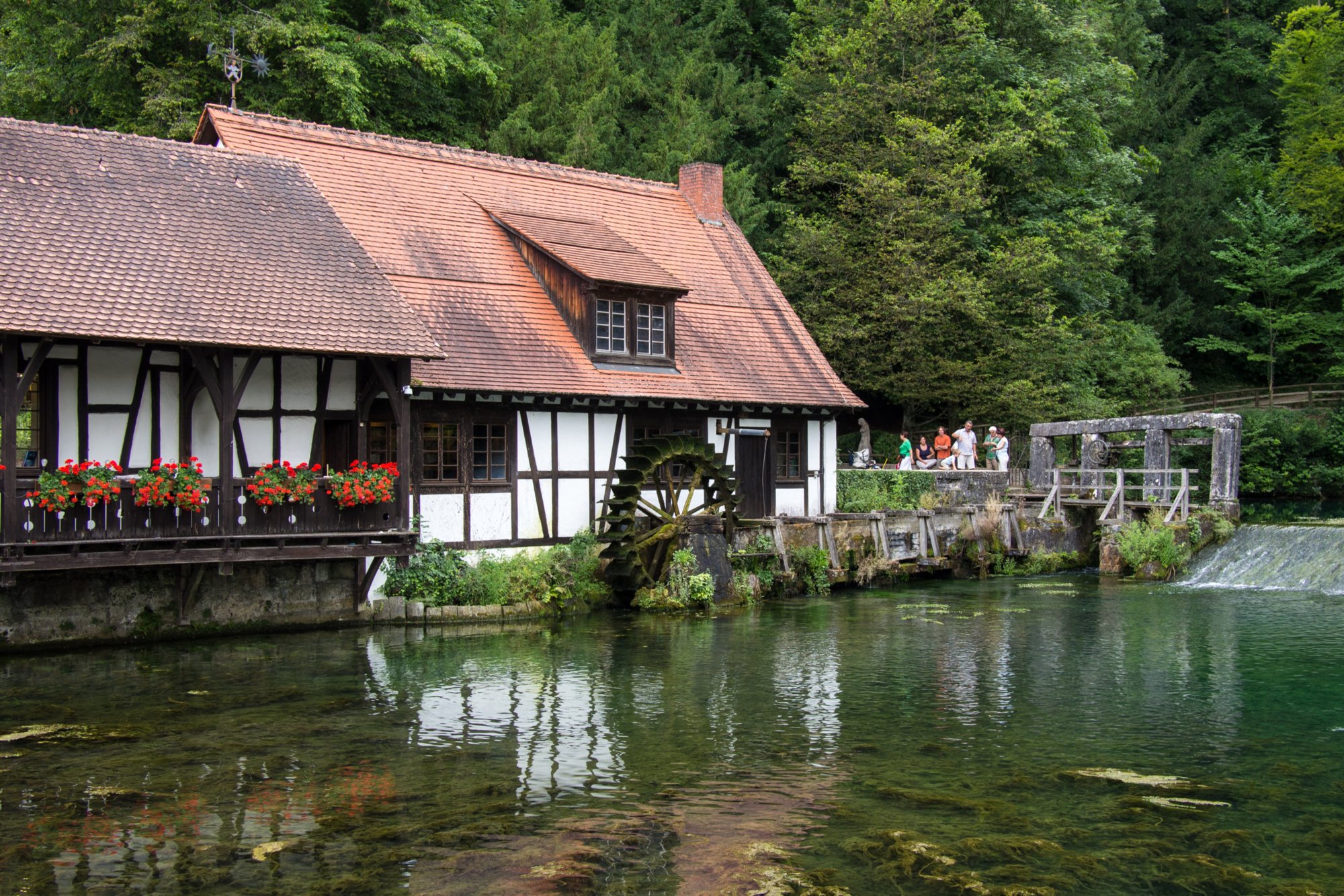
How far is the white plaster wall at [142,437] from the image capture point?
Answer: 1714 cm

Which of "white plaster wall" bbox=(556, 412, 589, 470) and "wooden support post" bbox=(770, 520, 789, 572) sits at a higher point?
"white plaster wall" bbox=(556, 412, 589, 470)

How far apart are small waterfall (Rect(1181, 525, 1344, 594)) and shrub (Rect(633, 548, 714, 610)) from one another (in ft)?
31.3

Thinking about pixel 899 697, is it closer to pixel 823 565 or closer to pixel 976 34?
pixel 823 565

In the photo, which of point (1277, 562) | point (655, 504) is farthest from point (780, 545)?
point (1277, 562)

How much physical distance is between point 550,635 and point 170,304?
6.65 meters

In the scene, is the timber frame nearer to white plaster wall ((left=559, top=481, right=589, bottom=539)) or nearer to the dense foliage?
white plaster wall ((left=559, top=481, right=589, bottom=539))

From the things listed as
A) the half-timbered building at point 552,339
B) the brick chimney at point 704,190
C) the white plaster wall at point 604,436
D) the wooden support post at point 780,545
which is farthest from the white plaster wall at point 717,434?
the brick chimney at point 704,190

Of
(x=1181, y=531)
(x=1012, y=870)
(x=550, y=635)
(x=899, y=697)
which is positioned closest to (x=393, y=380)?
(x=550, y=635)

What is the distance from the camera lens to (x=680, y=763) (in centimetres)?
1118

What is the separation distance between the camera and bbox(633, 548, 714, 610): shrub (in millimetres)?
20703

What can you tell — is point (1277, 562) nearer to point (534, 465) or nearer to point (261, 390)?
point (534, 465)

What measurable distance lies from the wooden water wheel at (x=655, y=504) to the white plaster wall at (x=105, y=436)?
7368 millimetres

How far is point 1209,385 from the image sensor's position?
4844 cm

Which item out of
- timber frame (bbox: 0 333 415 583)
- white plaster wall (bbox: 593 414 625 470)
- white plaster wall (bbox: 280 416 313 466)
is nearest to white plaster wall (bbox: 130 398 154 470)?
timber frame (bbox: 0 333 415 583)
